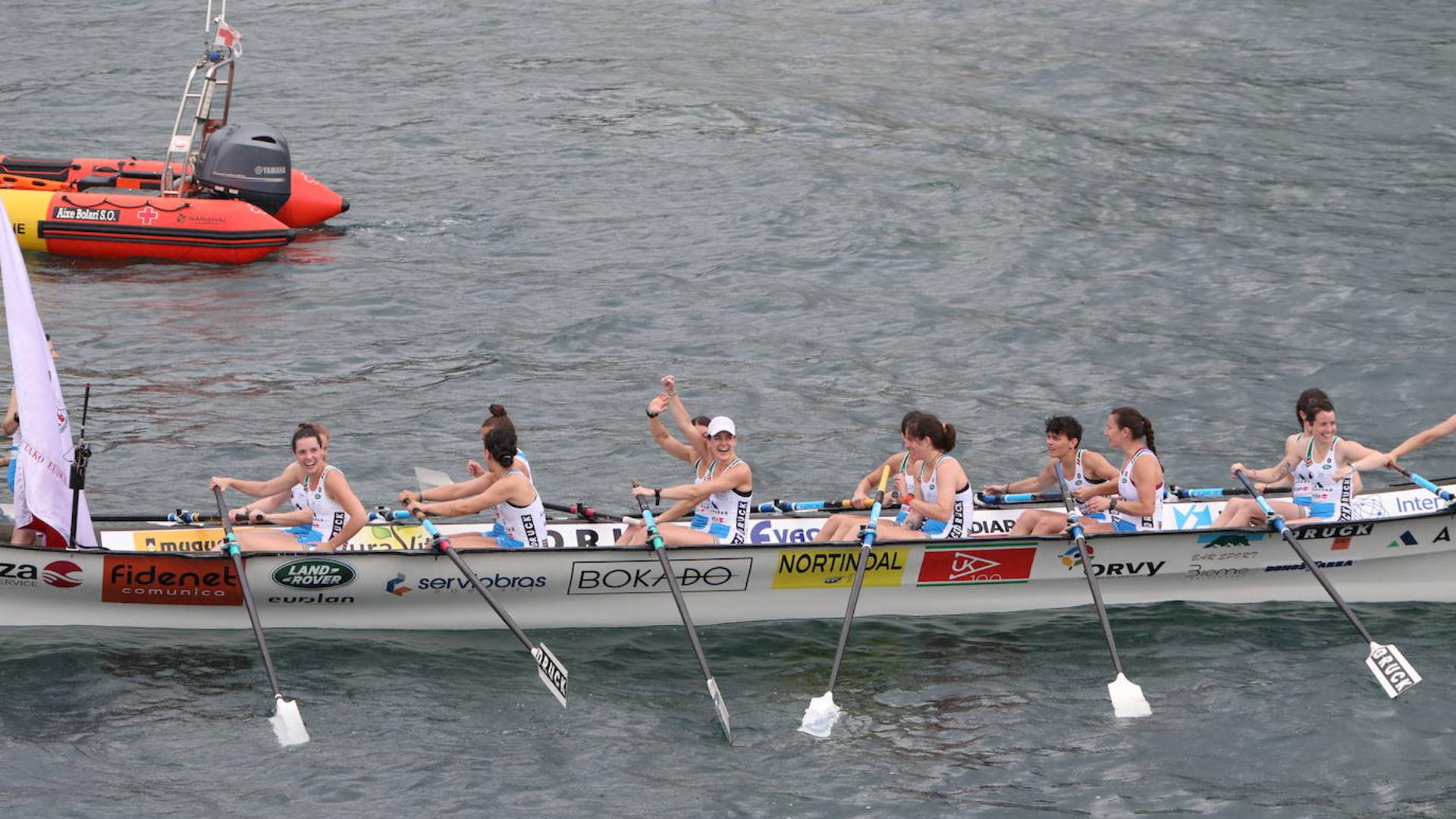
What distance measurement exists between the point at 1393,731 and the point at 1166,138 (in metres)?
18.9

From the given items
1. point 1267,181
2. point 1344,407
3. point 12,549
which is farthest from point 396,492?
point 1267,181

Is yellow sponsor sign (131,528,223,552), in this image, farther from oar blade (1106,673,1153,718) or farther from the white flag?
oar blade (1106,673,1153,718)

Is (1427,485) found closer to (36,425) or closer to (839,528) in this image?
(839,528)

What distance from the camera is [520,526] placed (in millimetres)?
13914

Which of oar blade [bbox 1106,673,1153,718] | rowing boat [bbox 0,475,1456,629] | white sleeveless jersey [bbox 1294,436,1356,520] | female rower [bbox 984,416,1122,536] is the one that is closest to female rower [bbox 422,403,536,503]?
rowing boat [bbox 0,475,1456,629]

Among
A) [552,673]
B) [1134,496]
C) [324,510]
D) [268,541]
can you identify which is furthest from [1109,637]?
[268,541]

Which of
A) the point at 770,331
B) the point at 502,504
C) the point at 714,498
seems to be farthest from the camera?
the point at 770,331

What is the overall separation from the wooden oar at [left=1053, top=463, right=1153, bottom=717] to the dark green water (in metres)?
0.25

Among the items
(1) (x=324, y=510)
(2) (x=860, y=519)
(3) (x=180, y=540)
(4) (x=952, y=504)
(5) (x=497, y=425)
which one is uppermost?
(5) (x=497, y=425)

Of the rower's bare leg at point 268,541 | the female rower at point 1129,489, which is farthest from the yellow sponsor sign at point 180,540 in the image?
the female rower at point 1129,489

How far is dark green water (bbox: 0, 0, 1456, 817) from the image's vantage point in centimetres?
1213

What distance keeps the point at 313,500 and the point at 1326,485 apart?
8562mm

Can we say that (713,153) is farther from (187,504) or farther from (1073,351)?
(187,504)

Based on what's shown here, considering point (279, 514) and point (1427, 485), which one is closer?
point (279, 514)
